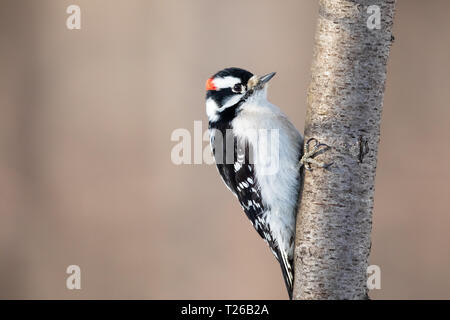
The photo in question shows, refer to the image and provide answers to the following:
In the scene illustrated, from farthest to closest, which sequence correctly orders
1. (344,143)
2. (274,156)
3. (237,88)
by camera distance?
(237,88) < (274,156) < (344,143)

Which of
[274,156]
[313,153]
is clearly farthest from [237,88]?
[313,153]

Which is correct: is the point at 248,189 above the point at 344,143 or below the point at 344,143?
below

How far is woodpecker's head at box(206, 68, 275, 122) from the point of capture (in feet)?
7.34

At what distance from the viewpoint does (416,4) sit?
371 cm

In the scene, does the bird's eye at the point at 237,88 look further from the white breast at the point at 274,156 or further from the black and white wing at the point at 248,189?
the black and white wing at the point at 248,189

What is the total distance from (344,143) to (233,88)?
669 mm

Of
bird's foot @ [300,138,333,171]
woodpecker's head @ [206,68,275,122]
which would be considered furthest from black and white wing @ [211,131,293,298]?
bird's foot @ [300,138,333,171]

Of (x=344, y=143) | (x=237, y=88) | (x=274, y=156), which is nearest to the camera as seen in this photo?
(x=344, y=143)

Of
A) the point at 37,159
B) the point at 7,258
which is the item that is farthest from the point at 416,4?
the point at 7,258

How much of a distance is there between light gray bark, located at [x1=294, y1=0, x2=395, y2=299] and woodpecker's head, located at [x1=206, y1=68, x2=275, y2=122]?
480mm

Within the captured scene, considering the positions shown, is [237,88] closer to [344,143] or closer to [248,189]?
[248,189]

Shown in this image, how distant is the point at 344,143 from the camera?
5.74 ft

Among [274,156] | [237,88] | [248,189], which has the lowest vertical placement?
[248,189]
